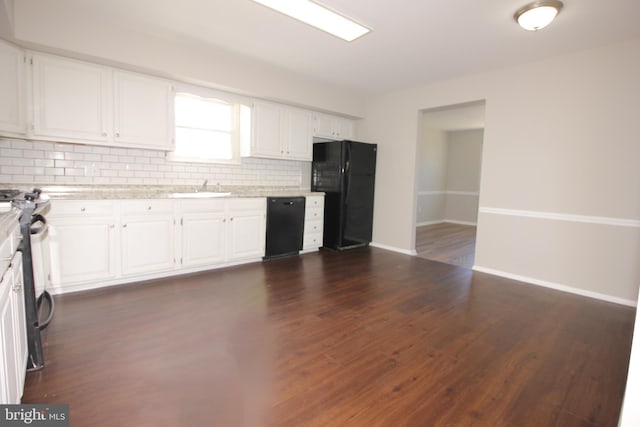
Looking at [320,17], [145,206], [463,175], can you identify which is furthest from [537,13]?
[463,175]

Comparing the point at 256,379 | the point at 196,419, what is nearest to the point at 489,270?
the point at 256,379

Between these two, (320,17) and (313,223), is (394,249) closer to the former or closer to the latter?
(313,223)

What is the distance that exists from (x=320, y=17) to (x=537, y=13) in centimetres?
174

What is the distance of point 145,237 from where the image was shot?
3281 mm

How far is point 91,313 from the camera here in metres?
2.55

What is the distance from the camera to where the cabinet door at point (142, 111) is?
3.28 m

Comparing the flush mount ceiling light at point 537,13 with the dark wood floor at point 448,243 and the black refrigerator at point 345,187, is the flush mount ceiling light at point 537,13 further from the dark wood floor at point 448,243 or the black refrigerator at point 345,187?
the dark wood floor at point 448,243

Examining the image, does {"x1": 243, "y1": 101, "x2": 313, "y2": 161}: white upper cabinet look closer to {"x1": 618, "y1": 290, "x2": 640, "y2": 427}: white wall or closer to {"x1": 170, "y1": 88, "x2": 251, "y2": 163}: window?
{"x1": 170, "y1": 88, "x2": 251, "y2": 163}: window

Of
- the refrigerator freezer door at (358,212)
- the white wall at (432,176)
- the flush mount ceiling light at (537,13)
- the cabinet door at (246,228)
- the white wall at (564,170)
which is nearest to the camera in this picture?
the flush mount ceiling light at (537,13)

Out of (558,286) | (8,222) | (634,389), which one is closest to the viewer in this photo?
(634,389)

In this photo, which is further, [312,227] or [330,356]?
[312,227]

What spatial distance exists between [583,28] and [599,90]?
2.45 feet

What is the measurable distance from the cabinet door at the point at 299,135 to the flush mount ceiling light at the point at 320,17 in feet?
5.77

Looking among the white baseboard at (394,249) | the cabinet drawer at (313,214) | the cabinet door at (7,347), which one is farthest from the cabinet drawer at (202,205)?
the white baseboard at (394,249)
